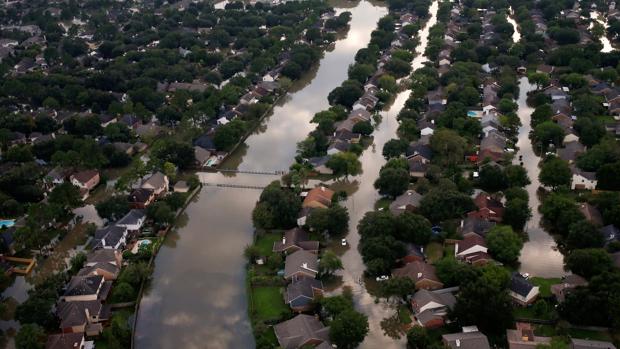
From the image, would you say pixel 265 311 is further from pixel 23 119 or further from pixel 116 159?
pixel 23 119

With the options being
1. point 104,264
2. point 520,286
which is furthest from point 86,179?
point 520,286

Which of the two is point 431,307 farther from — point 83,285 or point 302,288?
point 83,285

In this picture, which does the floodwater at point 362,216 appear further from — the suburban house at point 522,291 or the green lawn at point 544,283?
the green lawn at point 544,283

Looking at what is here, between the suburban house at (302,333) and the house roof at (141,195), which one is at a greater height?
the suburban house at (302,333)

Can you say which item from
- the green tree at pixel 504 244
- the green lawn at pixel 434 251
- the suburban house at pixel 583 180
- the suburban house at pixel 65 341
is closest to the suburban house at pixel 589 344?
the green tree at pixel 504 244

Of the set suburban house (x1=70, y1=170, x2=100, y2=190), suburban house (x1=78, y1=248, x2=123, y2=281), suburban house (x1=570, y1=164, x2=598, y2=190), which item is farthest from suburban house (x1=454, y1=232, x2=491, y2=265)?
suburban house (x1=70, y1=170, x2=100, y2=190)

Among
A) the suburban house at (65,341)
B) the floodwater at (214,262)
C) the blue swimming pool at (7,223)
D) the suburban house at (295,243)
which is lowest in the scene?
the floodwater at (214,262)

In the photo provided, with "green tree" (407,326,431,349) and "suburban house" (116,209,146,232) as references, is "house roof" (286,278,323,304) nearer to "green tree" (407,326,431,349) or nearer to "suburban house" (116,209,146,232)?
"green tree" (407,326,431,349)
